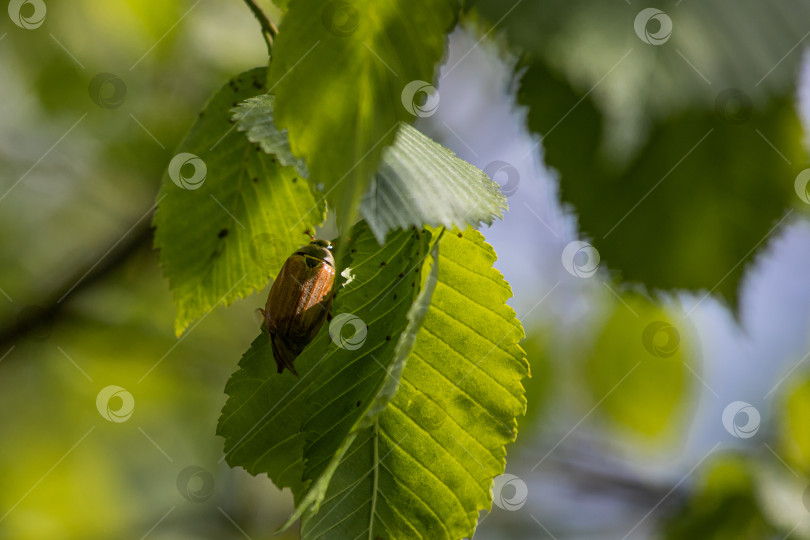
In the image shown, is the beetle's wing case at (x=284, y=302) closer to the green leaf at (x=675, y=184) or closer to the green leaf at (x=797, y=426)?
the green leaf at (x=675, y=184)

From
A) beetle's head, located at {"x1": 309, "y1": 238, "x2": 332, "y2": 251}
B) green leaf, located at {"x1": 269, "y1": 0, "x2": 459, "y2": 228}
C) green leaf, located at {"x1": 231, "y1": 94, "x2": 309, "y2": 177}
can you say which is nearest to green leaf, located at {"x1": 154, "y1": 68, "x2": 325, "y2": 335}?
beetle's head, located at {"x1": 309, "y1": 238, "x2": 332, "y2": 251}

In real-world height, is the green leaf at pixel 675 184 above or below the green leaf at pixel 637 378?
below

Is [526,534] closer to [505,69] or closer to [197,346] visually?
Answer: [197,346]

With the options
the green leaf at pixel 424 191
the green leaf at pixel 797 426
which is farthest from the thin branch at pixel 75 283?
the green leaf at pixel 797 426

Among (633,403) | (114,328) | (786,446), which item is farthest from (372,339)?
(114,328)

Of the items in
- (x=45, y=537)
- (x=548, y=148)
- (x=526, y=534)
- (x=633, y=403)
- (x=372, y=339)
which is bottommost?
(x=45, y=537)
